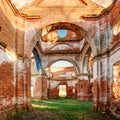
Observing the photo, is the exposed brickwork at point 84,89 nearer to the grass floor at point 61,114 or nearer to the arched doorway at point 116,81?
the grass floor at point 61,114

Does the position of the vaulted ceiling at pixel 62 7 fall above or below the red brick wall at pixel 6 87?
above

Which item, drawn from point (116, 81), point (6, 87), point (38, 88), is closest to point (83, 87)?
point (38, 88)

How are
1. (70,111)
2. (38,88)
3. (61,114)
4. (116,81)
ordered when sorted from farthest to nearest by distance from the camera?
(38,88)
(70,111)
(61,114)
(116,81)

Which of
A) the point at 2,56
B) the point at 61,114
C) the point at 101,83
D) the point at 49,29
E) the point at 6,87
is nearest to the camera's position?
the point at 2,56

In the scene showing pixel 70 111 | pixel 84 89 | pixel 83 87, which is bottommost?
pixel 70 111

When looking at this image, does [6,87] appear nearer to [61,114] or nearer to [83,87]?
[61,114]

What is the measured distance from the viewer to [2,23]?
10242mm

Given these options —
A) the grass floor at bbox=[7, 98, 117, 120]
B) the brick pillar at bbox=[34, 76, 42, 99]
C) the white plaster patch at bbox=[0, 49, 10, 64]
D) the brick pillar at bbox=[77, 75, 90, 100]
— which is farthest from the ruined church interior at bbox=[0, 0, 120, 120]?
the brick pillar at bbox=[34, 76, 42, 99]

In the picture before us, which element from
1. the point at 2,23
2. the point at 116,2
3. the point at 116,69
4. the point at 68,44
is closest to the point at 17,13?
the point at 2,23

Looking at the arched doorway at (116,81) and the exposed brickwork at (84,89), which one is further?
the exposed brickwork at (84,89)

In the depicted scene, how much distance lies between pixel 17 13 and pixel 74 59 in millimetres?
12889

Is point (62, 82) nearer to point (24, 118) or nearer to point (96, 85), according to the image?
point (96, 85)

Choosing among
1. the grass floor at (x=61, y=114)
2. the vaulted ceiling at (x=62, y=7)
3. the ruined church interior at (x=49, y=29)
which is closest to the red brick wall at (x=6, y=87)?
the ruined church interior at (x=49, y=29)

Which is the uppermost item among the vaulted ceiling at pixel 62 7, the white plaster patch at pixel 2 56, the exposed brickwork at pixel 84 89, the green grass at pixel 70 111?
the vaulted ceiling at pixel 62 7
